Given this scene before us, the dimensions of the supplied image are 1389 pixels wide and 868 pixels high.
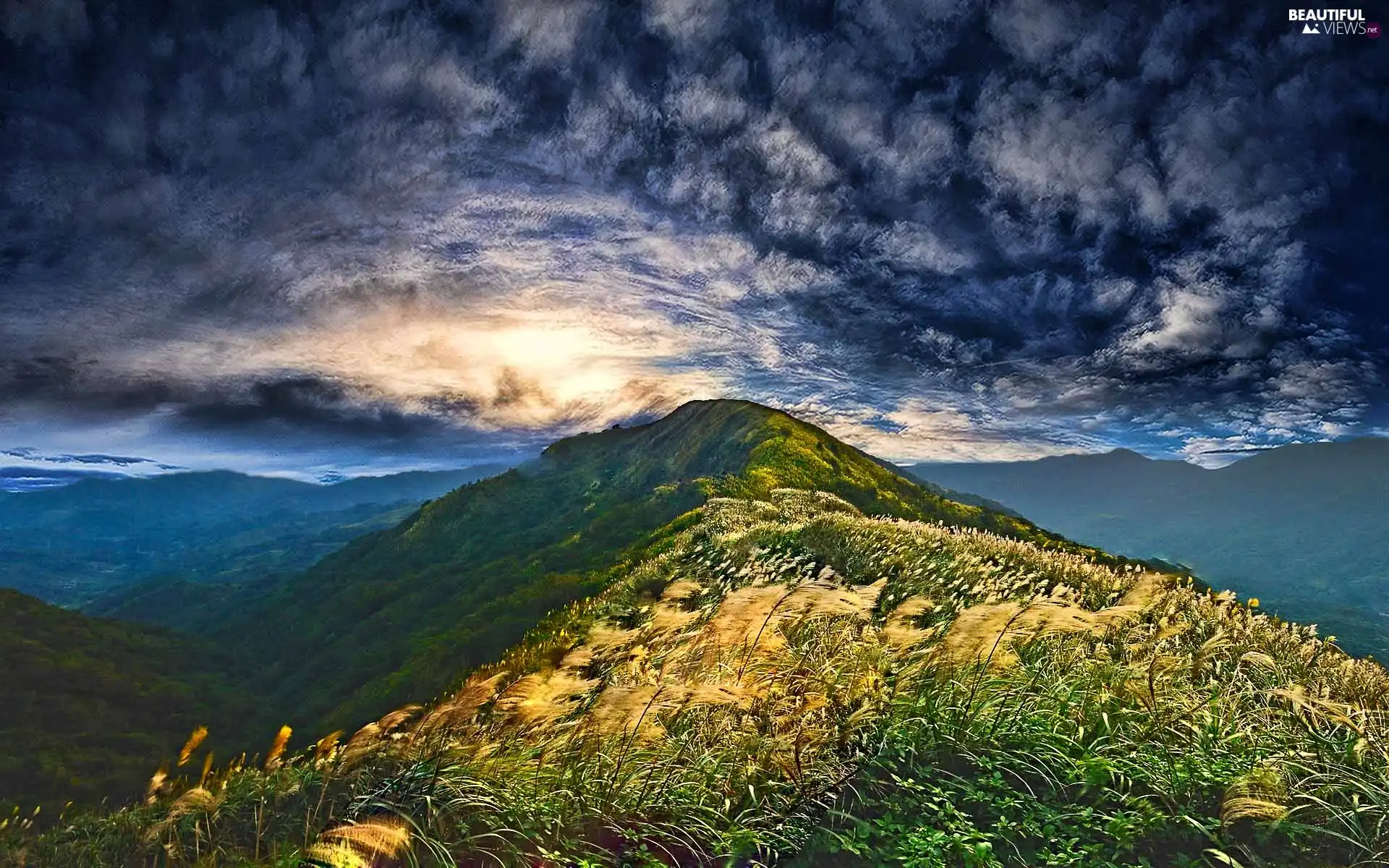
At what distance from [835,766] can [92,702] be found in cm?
17164

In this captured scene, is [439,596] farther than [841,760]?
Yes

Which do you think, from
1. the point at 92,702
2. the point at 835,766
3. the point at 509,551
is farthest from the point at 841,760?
the point at 92,702

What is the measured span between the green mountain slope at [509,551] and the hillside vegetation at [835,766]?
24041mm

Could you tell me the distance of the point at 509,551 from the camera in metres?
147

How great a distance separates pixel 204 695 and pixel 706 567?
505 ft

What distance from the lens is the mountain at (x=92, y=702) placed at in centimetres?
9125

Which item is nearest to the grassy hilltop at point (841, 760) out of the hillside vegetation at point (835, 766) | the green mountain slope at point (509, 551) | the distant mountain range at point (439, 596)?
the hillside vegetation at point (835, 766)

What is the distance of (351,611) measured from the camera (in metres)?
154

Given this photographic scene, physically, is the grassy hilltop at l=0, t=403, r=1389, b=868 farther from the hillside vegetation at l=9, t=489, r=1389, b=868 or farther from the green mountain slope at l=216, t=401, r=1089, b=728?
Answer: the green mountain slope at l=216, t=401, r=1089, b=728

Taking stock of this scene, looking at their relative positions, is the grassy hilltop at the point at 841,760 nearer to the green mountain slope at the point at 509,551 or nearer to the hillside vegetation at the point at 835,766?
the hillside vegetation at the point at 835,766

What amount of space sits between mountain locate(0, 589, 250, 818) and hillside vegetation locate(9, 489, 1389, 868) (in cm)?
10131

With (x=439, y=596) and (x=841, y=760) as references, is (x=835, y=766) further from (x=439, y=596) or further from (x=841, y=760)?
(x=439, y=596)

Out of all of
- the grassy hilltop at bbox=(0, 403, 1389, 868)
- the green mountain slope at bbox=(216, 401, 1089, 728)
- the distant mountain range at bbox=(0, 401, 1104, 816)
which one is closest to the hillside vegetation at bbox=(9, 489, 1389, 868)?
the grassy hilltop at bbox=(0, 403, 1389, 868)

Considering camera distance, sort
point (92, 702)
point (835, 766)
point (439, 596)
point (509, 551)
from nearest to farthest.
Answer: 1. point (835, 766)
2. point (92, 702)
3. point (439, 596)
4. point (509, 551)
